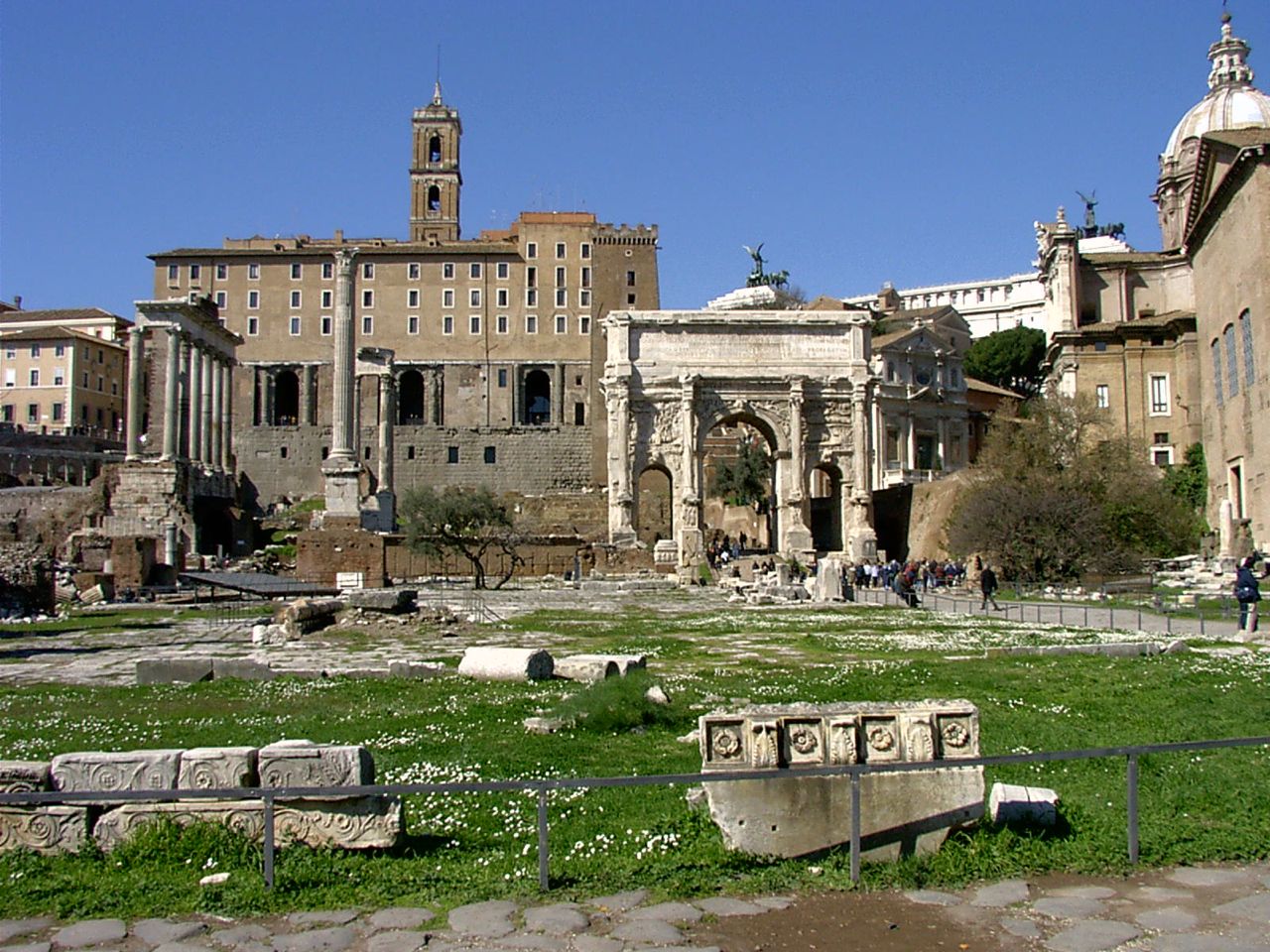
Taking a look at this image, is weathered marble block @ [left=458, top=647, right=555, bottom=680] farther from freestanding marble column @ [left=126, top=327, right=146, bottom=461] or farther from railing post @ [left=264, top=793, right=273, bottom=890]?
freestanding marble column @ [left=126, top=327, right=146, bottom=461]

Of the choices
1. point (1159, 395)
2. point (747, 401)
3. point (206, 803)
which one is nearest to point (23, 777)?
point (206, 803)

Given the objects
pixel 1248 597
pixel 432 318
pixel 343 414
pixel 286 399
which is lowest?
pixel 1248 597

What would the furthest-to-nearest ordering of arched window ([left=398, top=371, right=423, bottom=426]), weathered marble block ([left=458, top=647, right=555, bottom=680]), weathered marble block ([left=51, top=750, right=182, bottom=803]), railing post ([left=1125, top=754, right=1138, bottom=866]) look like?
arched window ([left=398, top=371, right=423, bottom=426]) < weathered marble block ([left=458, top=647, right=555, bottom=680]) < weathered marble block ([left=51, top=750, right=182, bottom=803]) < railing post ([left=1125, top=754, right=1138, bottom=866])

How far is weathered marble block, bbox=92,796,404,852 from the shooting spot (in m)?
Result: 6.09

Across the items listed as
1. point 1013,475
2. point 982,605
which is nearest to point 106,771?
point 982,605

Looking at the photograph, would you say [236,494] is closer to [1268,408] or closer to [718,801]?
[1268,408]

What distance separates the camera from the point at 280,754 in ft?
20.3

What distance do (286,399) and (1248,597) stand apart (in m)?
73.7

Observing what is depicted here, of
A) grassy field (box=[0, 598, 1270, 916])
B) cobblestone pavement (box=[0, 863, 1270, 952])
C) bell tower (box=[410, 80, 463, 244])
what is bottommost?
cobblestone pavement (box=[0, 863, 1270, 952])

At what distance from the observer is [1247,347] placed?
37094 mm

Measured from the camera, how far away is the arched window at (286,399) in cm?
8081

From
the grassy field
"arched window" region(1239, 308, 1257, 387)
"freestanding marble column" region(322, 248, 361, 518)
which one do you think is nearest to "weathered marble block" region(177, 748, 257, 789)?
the grassy field

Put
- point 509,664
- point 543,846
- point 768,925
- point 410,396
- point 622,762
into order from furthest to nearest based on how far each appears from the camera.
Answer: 1. point 410,396
2. point 509,664
3. point 622,762
4. point 543,846
5. point 768,925

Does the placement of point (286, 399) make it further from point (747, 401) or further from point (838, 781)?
point (838, 781)
